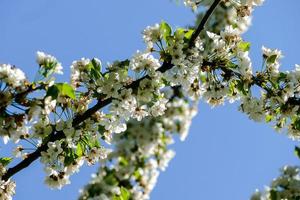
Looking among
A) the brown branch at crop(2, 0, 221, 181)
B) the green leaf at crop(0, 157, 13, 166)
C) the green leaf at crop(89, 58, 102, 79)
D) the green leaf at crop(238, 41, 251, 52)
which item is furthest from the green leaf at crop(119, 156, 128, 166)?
the green leaf at crop(238, 41, 251, 52)

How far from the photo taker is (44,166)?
7.40 m

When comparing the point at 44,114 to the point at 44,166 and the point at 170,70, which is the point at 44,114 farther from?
the point at 170,70

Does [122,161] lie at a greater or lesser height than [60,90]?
lesser

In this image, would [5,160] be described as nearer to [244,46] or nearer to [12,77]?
[12,77]

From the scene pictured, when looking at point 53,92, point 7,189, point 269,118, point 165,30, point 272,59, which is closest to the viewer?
point 53,92

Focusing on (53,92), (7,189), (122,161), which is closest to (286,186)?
(122,161)

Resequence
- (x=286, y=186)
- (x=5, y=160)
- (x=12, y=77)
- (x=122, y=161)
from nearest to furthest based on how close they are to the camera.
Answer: (x=122, y=161), (x=286, y=186), (x=12, y=77), (x=5, y=160)

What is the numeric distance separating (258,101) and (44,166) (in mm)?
3543

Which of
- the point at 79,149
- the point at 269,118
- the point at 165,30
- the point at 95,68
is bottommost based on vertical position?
the point at 79,149

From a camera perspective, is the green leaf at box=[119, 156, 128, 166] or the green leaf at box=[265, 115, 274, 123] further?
the green leaf at box=[265, 115, 274, 123]

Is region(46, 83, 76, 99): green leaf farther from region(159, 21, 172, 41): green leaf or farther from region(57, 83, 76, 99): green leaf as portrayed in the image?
region(159, 21, 172, 41): green leaf

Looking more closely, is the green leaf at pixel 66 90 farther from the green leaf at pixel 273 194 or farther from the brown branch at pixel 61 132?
the green leaf at pixel 273 194

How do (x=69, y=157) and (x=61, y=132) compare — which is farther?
(x=69, y=157)

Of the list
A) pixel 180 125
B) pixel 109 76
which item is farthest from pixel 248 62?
pixel 180 125
